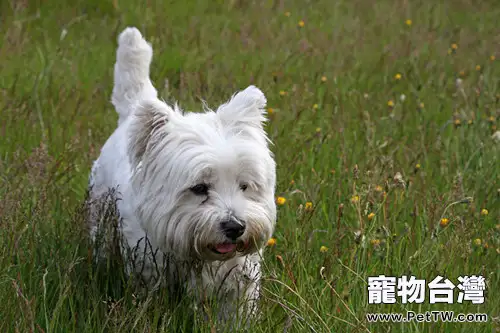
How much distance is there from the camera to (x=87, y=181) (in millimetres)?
5090

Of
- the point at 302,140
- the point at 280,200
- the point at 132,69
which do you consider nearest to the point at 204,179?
the point at 280,200

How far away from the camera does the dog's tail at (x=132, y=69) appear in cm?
469

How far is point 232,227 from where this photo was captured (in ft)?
11.0

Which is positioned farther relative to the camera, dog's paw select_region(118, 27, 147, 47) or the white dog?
dog's paw select_region(118, 27, 147, 47)

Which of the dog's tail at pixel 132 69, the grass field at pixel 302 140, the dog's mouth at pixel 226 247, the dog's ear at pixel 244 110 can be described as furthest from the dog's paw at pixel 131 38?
the dog's mouth at pixel 226 247

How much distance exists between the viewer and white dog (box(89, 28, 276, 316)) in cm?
340

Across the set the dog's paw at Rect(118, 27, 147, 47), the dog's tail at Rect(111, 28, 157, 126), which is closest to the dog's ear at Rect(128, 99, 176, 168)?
the dog's tail at Rect(111, 28, 157, 126)

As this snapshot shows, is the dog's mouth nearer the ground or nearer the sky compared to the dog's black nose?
nearer the ground

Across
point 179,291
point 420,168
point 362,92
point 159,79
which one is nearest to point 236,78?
point 159,79

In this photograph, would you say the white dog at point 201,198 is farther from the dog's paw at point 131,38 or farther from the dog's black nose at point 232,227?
the dog's paw at point 131,38

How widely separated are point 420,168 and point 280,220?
1253 millimetres

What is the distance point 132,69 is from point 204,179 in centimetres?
151

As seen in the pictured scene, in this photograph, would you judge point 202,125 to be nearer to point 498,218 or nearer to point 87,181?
point 87,181

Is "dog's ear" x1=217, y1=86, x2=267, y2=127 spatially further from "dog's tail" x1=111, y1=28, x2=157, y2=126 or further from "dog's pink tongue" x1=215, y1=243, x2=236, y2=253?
"dog's tail" x1=111, y1=28, x2=157, y2=126
